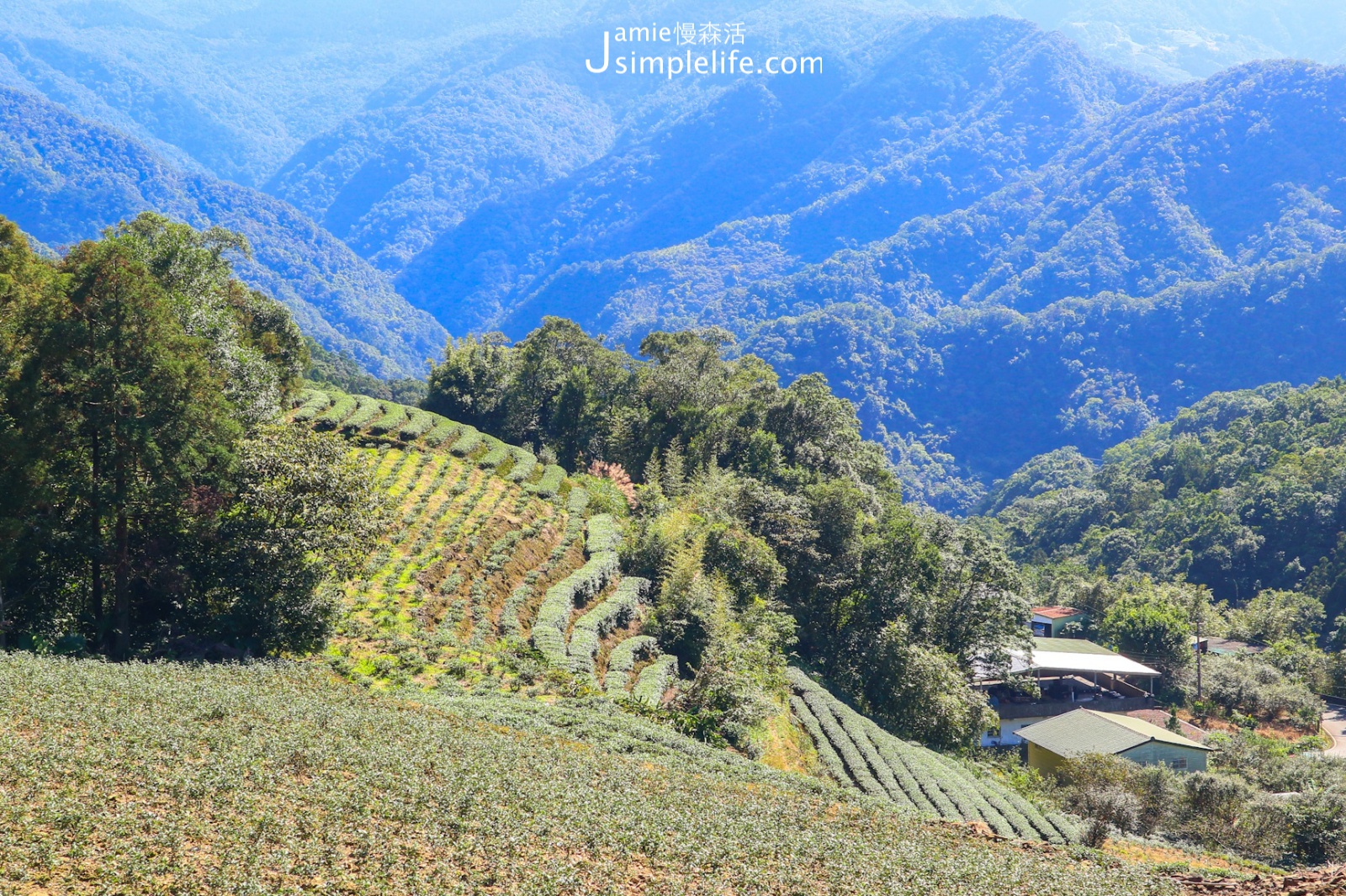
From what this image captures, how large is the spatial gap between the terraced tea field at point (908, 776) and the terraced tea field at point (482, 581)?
4680 millimetres

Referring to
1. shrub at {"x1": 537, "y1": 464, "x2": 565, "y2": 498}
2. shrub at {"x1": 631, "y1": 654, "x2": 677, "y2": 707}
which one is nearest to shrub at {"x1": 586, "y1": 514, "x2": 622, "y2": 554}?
shrub at {"x1": 537, "y1": 464, "x2": 565, "y2": 498}

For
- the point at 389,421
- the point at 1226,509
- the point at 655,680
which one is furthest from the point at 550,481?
the point at 1226,509

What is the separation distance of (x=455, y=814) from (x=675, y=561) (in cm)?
1980

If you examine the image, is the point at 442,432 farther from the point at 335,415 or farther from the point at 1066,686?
the point at 1066,686

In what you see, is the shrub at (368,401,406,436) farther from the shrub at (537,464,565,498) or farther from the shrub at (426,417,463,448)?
the shrub at (537,464,565,498)

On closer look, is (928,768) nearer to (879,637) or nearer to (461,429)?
(879,637)

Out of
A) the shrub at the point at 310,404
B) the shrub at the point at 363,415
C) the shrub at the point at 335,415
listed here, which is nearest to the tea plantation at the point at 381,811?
the shrub at the point at 363,415

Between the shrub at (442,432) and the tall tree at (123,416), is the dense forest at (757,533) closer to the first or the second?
the shrub at (442,432)

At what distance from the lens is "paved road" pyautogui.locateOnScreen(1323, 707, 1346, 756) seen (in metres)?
45.8

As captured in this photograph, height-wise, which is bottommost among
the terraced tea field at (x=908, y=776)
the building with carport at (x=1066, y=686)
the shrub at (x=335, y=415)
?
the terraced tea field at (x=908, y=776)

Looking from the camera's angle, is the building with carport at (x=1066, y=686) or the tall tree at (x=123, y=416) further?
the building with carport at (x=1066, y=686)

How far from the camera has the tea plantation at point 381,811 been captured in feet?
36.8

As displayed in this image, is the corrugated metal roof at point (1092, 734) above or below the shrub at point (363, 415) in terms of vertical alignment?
below

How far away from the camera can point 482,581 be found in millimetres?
30672
